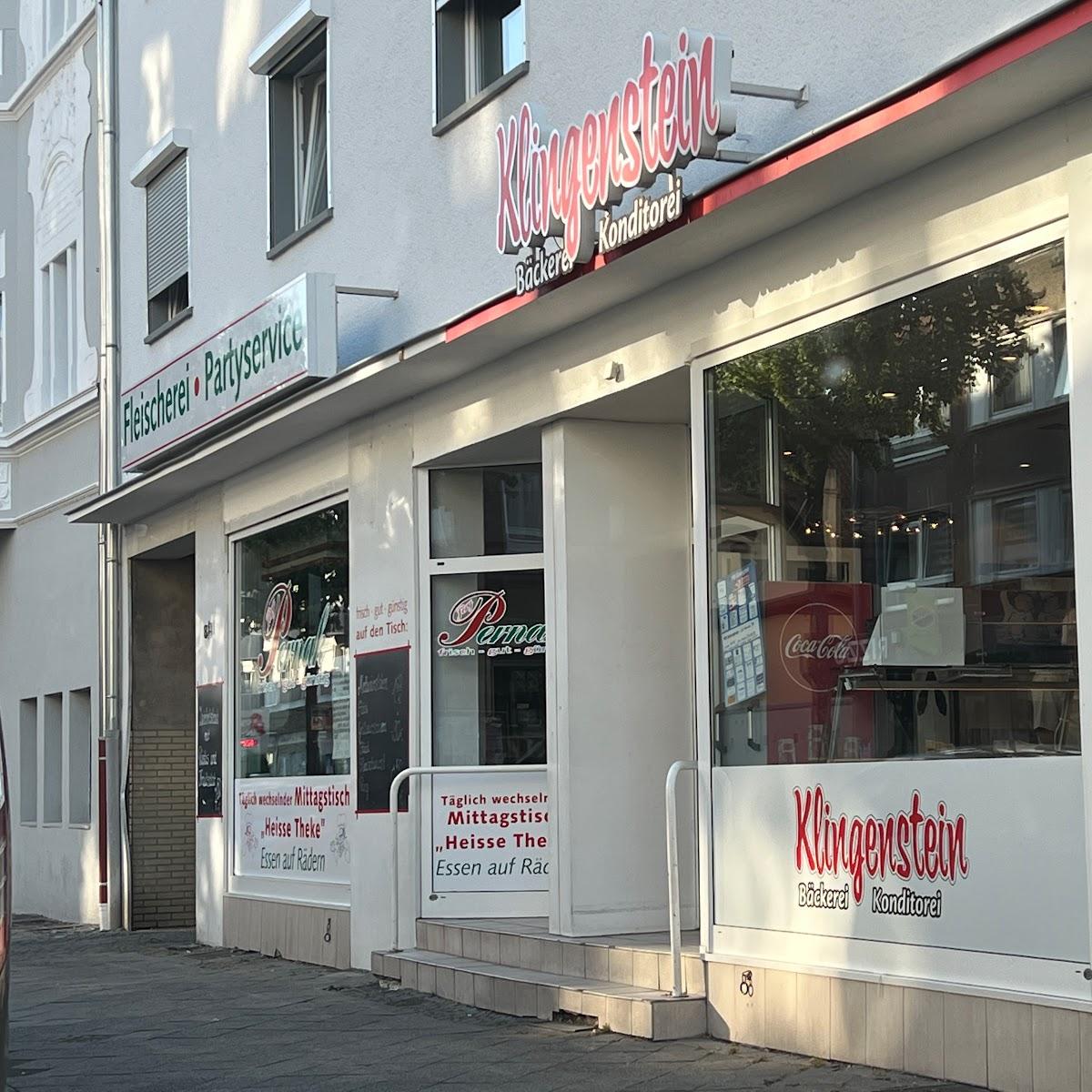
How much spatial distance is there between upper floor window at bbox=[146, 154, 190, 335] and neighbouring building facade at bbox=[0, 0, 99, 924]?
78.1 inches

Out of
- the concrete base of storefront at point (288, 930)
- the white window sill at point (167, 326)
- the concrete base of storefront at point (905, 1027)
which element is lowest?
the concrete base of storefront at point (288, 930)

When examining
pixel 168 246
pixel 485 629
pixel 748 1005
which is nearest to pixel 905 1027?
pixel 748 1005

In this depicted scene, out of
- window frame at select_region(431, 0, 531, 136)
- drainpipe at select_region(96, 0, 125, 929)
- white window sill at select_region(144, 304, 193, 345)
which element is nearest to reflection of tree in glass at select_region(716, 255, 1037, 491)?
window frame at select_region(431, 0, 531, 136)

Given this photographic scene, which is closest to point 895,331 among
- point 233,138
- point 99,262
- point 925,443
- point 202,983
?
point 925,443

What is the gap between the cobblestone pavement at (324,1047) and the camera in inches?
302

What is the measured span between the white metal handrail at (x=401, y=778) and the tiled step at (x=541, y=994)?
329mm

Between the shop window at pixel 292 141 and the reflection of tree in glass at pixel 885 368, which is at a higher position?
the shop window at pixel 292 141

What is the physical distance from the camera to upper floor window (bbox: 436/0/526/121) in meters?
11.3

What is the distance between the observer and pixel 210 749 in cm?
1542

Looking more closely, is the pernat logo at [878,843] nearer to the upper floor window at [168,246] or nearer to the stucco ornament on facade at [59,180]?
the upper floor window at [168,246]

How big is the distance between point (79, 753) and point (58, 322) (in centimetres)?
472

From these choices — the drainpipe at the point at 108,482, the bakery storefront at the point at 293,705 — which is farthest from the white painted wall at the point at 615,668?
the drainpipe at the point at 108,482

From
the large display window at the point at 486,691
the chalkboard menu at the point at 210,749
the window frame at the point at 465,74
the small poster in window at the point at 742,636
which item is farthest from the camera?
the chalkboard menu at the point at 210,749

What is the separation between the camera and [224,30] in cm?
1499
